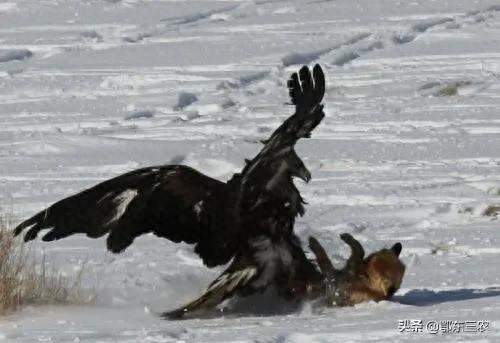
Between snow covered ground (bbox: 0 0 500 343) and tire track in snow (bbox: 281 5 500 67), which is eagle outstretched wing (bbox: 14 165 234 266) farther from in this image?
tire track in snow (bbox: 281 5 500 67)

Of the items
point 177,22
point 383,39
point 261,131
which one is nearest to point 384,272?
point 261,131

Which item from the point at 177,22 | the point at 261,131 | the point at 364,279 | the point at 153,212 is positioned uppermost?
the point at 153,212

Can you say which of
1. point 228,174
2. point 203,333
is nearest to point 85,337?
point 203,333

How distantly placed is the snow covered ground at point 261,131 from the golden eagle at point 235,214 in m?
0.16

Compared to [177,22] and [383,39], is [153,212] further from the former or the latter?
[177,22]

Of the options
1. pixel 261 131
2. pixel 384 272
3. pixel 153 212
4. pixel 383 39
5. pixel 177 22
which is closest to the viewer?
pixel 384 272

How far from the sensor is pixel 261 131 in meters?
12.7

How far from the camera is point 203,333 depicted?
5.89m

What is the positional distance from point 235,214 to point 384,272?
2.07 ft

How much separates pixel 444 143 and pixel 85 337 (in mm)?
6370

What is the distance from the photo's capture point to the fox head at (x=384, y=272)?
655 cm

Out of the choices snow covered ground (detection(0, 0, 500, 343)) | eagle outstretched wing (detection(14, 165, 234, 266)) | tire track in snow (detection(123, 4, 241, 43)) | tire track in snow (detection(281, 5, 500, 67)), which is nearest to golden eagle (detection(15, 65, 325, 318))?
eagle outstretched wing (detection(14, 165, 234, 266))

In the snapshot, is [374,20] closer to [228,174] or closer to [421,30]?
[421,30]

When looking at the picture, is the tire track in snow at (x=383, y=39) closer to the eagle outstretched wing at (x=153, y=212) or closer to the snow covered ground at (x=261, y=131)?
the snow covered ground at (x=261, y=131)
